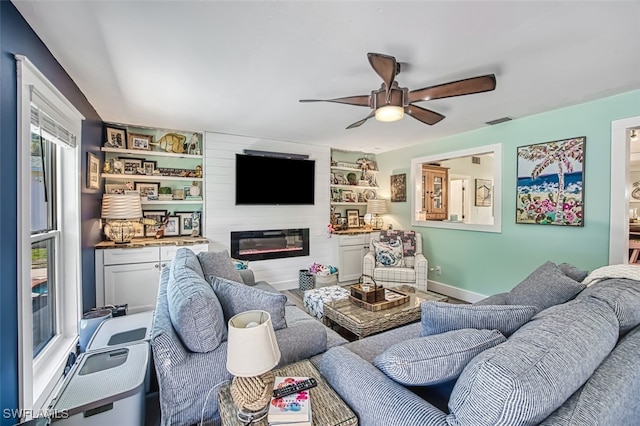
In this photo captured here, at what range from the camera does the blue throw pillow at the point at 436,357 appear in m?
1.04

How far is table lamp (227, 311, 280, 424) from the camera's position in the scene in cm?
102

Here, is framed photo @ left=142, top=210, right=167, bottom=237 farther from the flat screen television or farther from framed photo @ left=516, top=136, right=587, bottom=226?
framed photo @ left=516, top=136, right=587, bottom=226

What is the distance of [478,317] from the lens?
1254 mm

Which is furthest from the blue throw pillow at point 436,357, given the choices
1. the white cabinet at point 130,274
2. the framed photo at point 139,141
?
the framed photo at point 139,141

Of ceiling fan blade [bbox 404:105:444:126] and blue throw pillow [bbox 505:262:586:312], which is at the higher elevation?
A: ceiling fan blade [bbox 404:105:444:126]

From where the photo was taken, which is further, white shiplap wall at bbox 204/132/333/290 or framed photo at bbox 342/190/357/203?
framed photo at bbox 342/190/357/203

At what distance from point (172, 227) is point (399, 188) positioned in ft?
12.1

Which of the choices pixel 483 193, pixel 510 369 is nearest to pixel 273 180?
pixel 510 369

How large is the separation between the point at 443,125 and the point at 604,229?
6.28ft

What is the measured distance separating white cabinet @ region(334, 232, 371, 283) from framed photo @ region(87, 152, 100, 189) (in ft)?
10.9

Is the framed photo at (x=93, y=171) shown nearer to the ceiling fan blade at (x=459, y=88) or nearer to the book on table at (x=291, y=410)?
the book on table at (x=291, y=410)

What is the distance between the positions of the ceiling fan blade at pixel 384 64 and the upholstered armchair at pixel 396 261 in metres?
2.48

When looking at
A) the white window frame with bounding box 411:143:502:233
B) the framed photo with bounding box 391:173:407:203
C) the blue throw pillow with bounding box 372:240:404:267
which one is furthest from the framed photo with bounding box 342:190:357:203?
the blue throw pillow with bounding box 372:240:404:267

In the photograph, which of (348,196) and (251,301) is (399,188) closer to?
(348,196)
